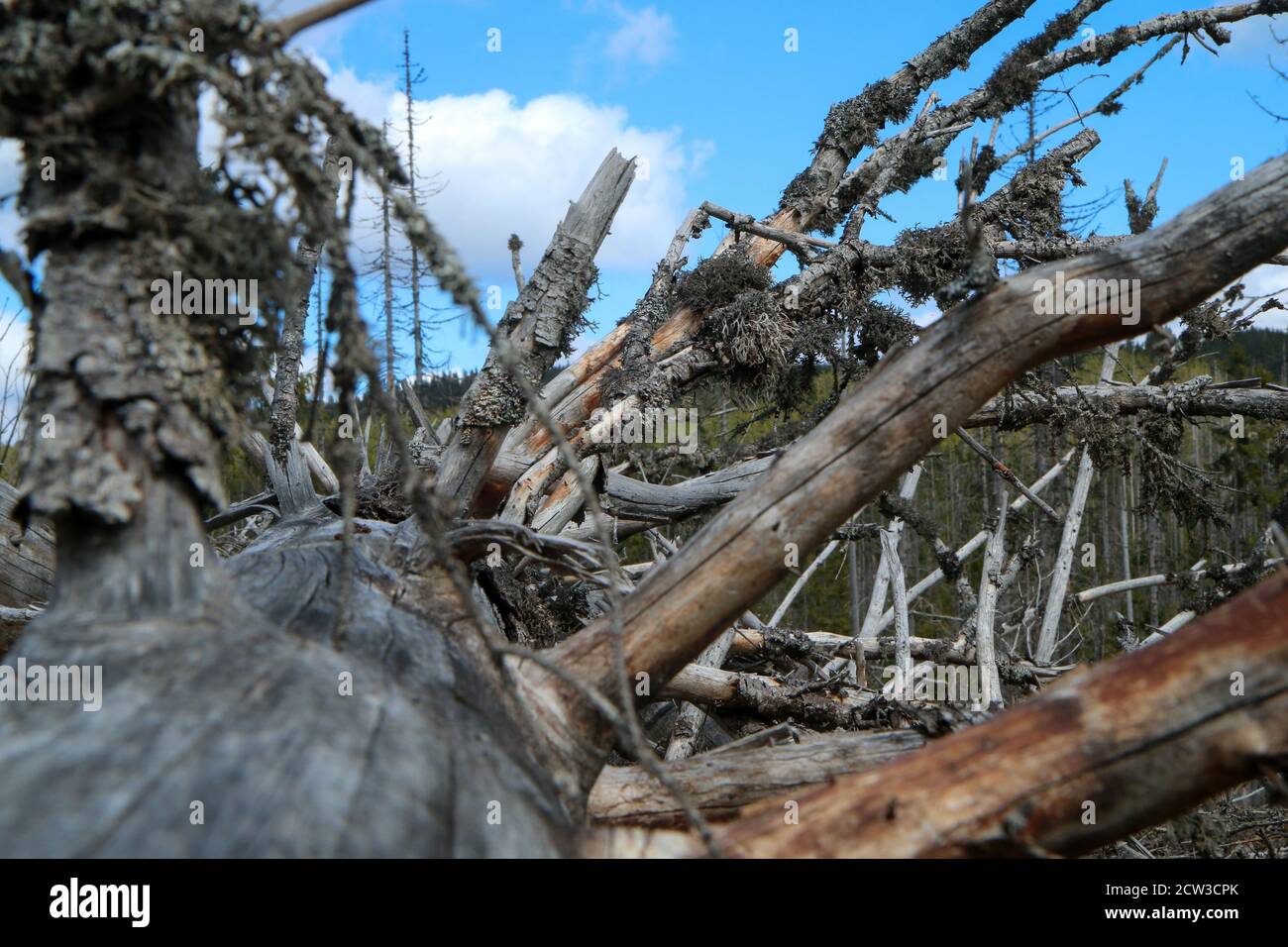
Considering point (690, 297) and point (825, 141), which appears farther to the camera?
point (825, 141)

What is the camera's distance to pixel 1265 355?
64.1m

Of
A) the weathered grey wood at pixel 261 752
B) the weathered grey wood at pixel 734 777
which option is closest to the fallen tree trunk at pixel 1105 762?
the weathered grey wood at pixel 261 752

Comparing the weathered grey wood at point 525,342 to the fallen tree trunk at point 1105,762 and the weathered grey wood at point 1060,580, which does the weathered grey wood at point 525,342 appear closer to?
the fallen tree trunk at point 1105,762

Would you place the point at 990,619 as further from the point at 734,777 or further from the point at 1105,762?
the point at 1105,762

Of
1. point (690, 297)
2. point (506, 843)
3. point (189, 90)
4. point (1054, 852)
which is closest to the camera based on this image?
point (506, 843)

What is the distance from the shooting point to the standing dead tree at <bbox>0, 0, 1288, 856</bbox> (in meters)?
1.66

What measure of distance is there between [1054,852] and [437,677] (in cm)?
146

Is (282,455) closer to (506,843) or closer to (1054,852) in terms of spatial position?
(506,843)

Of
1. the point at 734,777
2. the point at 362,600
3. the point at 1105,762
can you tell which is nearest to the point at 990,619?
the point at 734,777

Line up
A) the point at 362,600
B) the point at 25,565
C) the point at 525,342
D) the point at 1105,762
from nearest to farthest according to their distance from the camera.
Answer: the point at 1105,762
the point at 362,600
the point at 525,342
the point at 25,565

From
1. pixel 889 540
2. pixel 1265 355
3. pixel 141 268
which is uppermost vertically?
pixel 1265 355

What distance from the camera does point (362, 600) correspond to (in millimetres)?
2539
